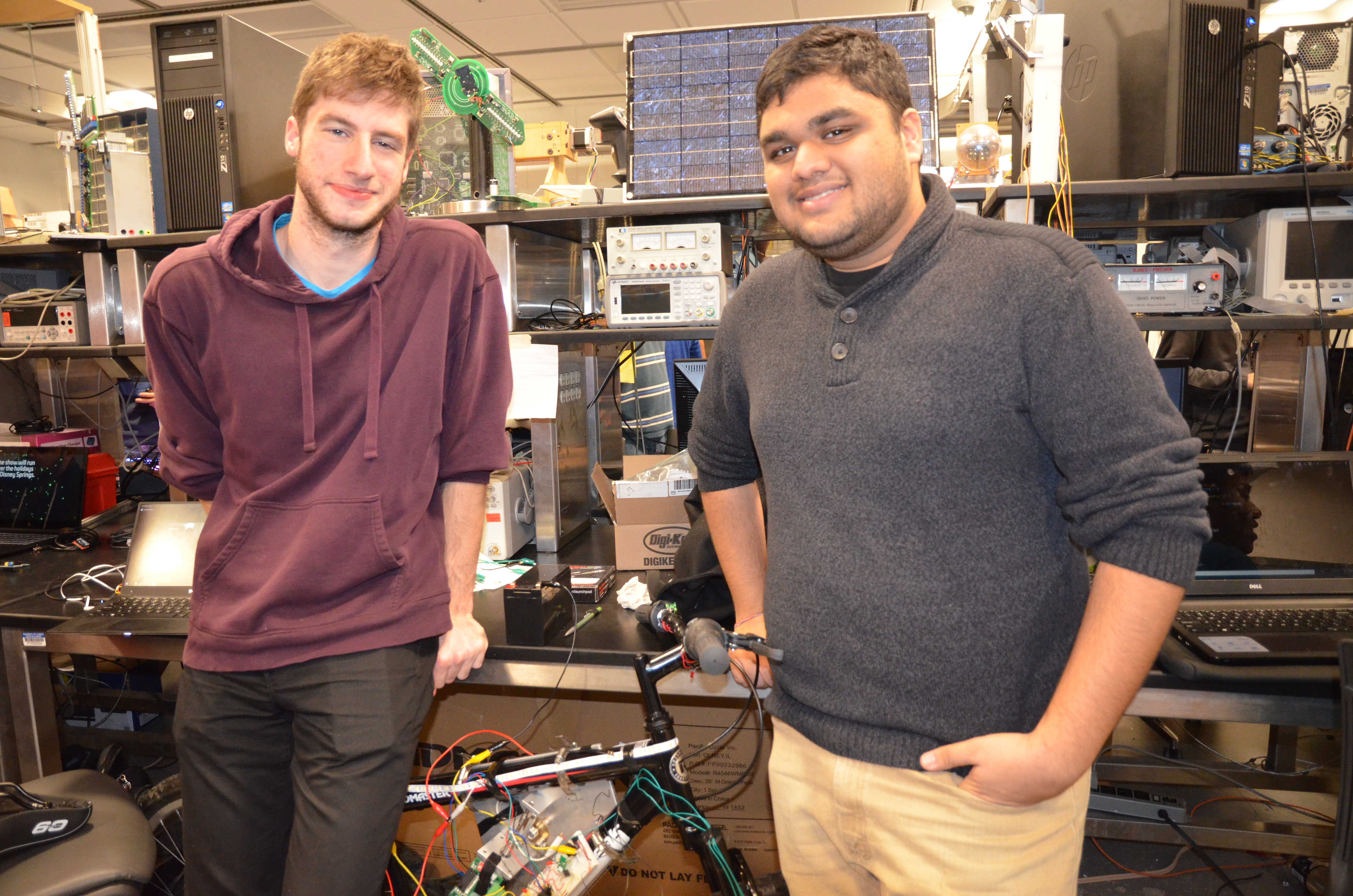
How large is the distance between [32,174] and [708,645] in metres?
9.63

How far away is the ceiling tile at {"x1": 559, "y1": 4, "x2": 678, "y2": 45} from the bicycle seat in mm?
4714

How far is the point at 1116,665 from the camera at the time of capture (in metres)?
0.84

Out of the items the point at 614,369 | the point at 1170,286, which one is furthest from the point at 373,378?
the point at 1170,286

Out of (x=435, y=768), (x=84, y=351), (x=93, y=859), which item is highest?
(x=84, y=351)

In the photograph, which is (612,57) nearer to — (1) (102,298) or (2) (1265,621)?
(1) (102,298)

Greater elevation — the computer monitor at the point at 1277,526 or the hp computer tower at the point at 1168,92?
the hp computer tower at the point at 1168,92

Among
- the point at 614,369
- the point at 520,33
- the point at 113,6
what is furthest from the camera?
the point at 520,33

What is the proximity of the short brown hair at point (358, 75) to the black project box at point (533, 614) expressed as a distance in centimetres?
79

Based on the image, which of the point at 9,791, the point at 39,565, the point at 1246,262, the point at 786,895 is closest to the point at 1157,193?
the point at 1246,262

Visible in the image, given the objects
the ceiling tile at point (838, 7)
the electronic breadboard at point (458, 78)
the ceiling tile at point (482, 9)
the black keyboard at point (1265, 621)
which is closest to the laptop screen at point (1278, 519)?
the black keyboard at point (1265, 621)

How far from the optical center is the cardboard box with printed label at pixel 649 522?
1.86 meters

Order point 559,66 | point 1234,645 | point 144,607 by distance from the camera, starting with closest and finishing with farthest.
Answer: point 1234,645 < point 144,607 < point 559,66

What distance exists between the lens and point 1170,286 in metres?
1.77

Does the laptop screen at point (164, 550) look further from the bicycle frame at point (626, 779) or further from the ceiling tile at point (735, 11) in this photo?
the ceiling tile at point (735, 11)
